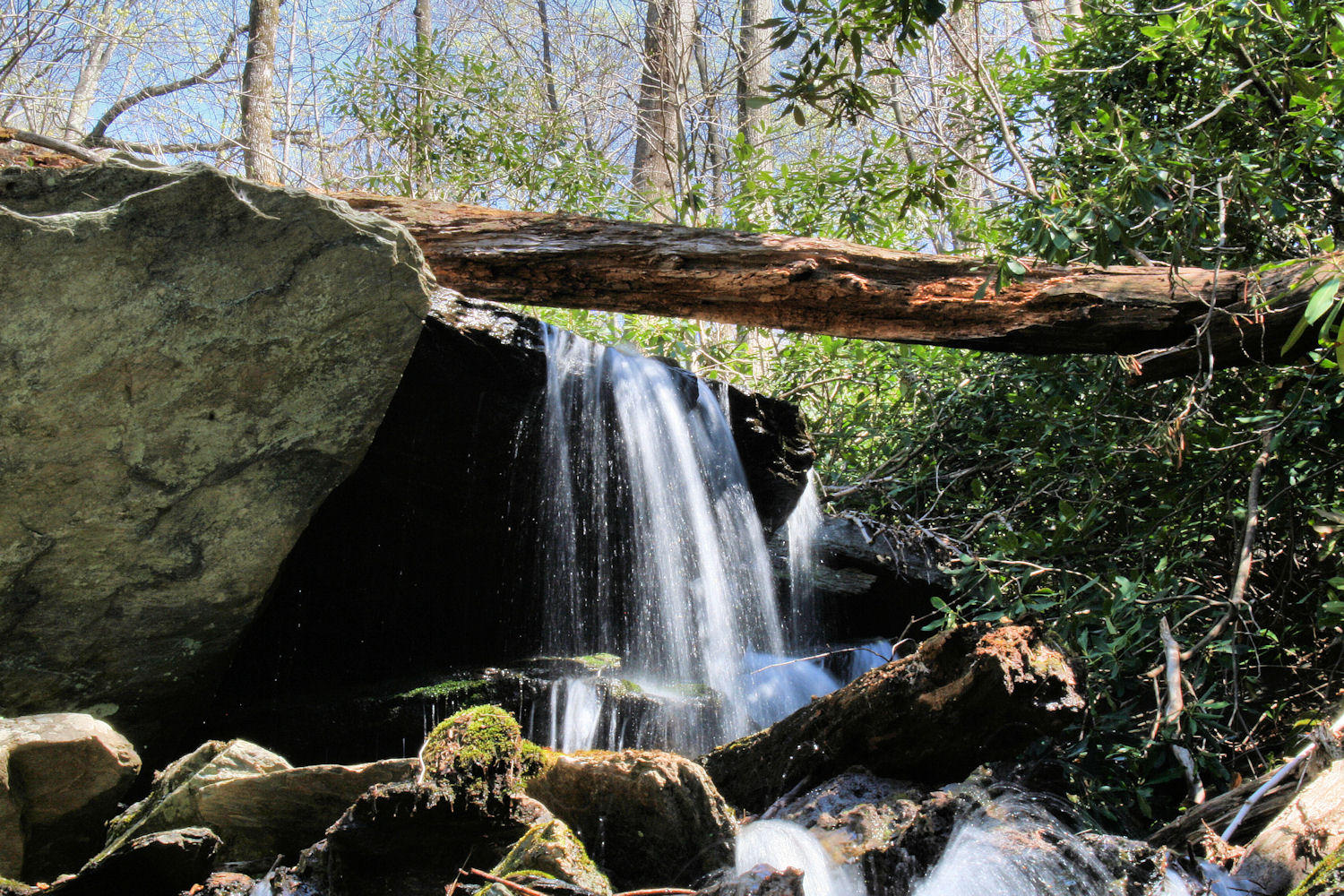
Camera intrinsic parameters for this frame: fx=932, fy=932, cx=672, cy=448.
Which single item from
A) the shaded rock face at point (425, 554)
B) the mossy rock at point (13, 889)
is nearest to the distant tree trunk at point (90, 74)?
the shaded rock face at point (425, 554)

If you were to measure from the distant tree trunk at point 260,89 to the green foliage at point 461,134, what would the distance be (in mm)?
1482

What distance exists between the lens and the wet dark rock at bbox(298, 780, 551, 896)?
2.25m

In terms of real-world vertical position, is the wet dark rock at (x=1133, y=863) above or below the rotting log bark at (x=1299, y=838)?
below

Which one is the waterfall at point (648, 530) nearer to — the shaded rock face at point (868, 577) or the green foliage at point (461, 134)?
the shaded rock face at point (868, 577)

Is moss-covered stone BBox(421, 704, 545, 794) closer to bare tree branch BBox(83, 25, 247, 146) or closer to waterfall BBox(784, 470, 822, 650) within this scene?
waterfall BBox(784, 470, 822, 650)

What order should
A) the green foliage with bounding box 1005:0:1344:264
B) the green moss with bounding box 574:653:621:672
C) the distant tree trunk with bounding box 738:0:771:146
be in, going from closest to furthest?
the green foliage with bounding box 1005:0:1344:264 < the green moss with bounding box 574:653:621:672 < the distant tree trunk with bounding box 738:0:771:146

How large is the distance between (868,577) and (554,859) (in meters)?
4.35

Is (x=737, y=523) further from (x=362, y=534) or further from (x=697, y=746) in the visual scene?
(x=362, y=534)

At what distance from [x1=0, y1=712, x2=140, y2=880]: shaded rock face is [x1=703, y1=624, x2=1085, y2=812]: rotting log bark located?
6.30 ft

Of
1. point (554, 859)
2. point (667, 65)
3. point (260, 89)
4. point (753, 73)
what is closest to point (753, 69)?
point (753, 73)

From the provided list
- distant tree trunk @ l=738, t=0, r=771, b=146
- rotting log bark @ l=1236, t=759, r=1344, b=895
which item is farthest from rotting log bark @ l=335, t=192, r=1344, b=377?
distant tree trunk @ l=738, t=0, r=771, b=146

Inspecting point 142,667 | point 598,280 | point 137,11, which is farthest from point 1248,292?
point 137,11

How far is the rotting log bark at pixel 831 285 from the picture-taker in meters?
3.94

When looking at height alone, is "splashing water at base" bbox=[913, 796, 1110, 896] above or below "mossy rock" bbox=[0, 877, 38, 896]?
below
